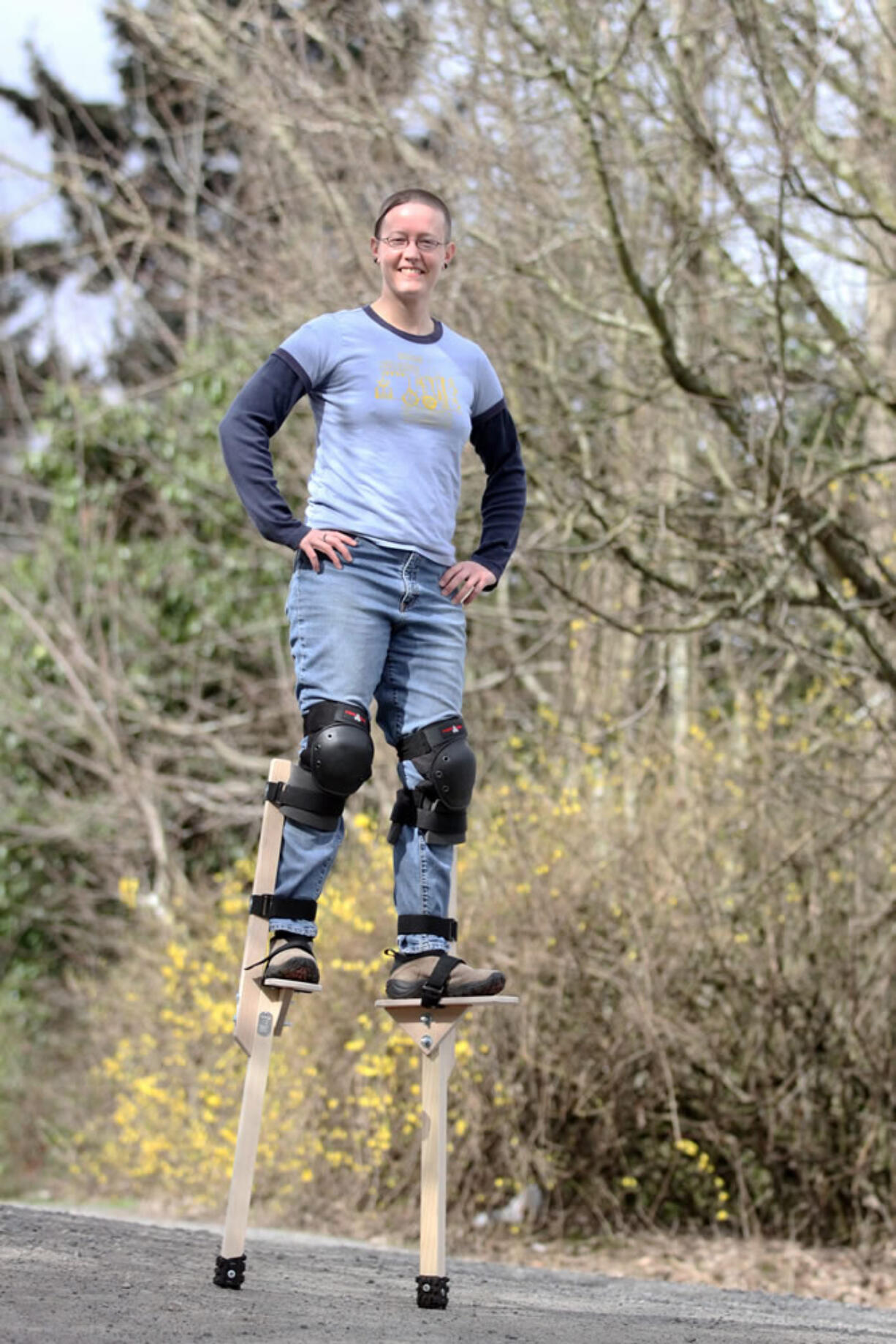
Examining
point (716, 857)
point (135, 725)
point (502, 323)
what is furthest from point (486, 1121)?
point (135, 725)

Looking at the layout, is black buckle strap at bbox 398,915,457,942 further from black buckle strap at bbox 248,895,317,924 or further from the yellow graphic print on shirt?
the yellow graphic print on shirt

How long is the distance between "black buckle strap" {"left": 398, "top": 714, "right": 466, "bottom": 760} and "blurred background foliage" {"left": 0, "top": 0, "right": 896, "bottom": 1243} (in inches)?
107

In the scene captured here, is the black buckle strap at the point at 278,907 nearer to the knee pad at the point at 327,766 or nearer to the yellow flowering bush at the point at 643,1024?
the knee pad at the point at 327,766

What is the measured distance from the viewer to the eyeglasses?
11.9 feet

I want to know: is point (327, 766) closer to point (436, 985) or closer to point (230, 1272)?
point (436, 985)

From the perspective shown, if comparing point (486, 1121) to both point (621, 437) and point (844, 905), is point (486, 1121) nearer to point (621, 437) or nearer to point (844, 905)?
point (844, 905)

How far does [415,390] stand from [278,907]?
117cm

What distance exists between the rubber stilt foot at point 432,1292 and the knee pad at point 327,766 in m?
0.98

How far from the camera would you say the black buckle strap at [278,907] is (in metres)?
3.53

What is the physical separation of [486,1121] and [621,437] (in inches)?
137

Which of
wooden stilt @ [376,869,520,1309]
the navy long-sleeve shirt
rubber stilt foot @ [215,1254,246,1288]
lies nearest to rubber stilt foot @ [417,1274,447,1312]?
wooden stilt @ [376,869,520,1309]

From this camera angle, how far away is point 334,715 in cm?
347

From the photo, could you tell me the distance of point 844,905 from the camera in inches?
300

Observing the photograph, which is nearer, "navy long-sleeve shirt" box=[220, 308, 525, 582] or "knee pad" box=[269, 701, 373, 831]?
"knee pad" box=[269, 701, 373, 831]
